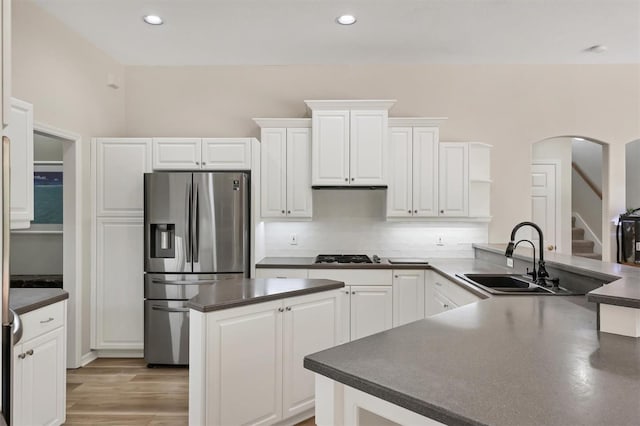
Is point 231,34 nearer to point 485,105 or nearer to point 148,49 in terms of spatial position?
point 148,49

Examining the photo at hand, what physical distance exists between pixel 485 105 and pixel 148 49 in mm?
3566

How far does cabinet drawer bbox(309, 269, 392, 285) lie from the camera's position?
146 inches

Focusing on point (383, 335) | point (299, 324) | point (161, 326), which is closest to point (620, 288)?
point (383, 335)

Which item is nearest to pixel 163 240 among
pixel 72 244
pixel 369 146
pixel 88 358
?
pixel 72 244

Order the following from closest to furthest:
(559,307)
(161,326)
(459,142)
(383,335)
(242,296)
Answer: (383,335) < (559,307) < (242,296) < (161,326) < (459,142)

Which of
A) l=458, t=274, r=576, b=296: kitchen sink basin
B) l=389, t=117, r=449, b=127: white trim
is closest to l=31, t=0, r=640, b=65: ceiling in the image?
l=389, t=117, r=449, b=127: white trim

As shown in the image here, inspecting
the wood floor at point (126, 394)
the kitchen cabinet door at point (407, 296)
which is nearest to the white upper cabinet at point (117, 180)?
the wood floor at point (126, 394)

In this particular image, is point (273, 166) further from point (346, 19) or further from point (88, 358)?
point (88, 358)

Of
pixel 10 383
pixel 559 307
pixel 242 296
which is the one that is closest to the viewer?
pixel 10 383

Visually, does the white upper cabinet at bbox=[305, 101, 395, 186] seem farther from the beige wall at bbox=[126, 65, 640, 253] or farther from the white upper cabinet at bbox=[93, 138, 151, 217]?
the white upper cabinet at bbox=[93, 138, 151, 217]

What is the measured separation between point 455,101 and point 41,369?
4249 millimetres

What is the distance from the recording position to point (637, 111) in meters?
4.26

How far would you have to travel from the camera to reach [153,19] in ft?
10.7

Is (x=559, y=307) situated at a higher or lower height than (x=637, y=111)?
lower
